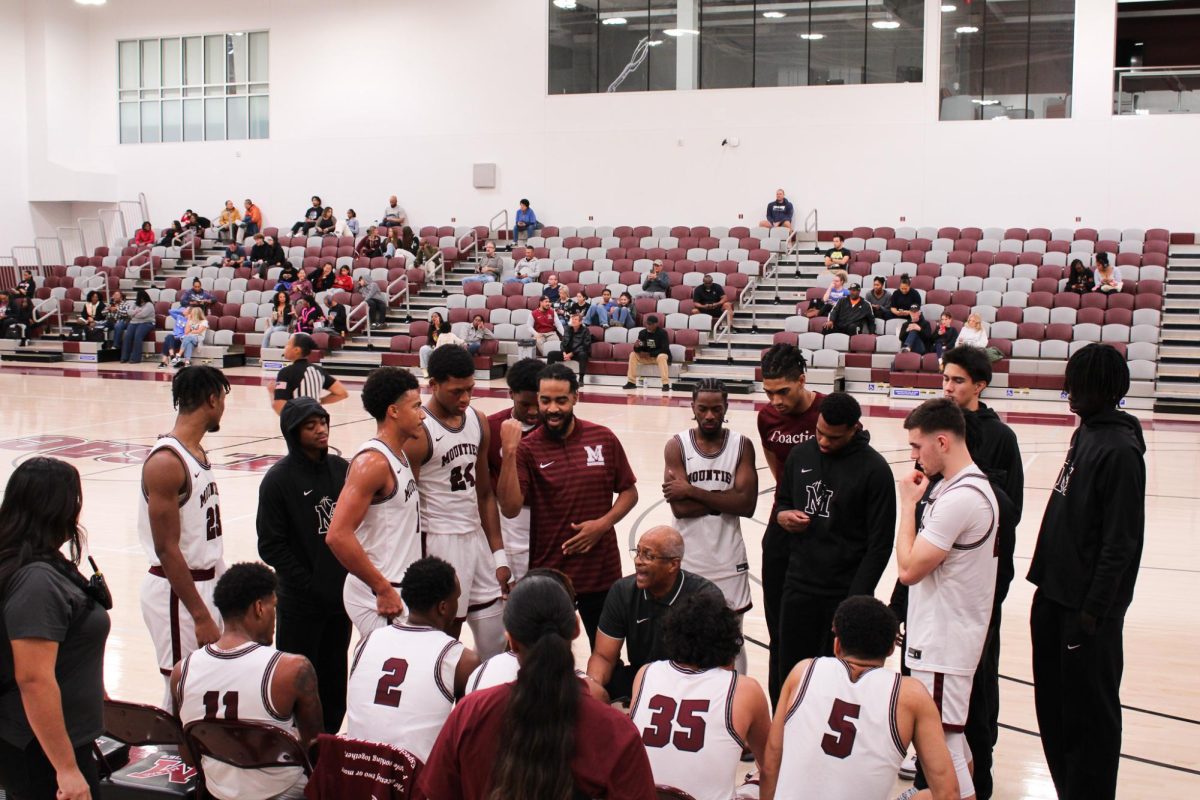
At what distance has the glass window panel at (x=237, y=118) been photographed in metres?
28.5

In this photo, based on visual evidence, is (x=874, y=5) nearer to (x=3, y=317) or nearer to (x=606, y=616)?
(x=3, y=317)

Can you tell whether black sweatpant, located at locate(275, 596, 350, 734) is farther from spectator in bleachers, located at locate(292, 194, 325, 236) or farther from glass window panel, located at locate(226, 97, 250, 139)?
glass window panel, located at locate(226, 97, 250, 139)

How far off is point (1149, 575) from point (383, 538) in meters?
5.49

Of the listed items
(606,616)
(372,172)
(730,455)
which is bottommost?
(606,616)

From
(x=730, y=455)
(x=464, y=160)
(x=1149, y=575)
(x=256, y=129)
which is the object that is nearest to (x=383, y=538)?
(x=730, y=455)

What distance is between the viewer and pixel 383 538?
14.1ft

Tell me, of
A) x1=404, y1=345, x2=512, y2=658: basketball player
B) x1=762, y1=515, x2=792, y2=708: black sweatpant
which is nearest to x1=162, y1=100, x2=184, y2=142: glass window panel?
x1=404, y1=345, x2=512, y2=658: basketball player

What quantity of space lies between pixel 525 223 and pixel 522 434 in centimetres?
2047

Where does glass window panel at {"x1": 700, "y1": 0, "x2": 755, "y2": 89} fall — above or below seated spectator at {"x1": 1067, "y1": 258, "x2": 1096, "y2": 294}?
above

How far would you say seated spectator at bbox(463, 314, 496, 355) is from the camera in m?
20.1

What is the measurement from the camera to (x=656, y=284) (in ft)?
69.8

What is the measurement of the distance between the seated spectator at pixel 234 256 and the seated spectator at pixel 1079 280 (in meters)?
17.4

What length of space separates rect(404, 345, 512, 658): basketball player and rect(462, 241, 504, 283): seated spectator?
61.2ft

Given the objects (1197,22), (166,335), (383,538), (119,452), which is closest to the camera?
(383,538)
